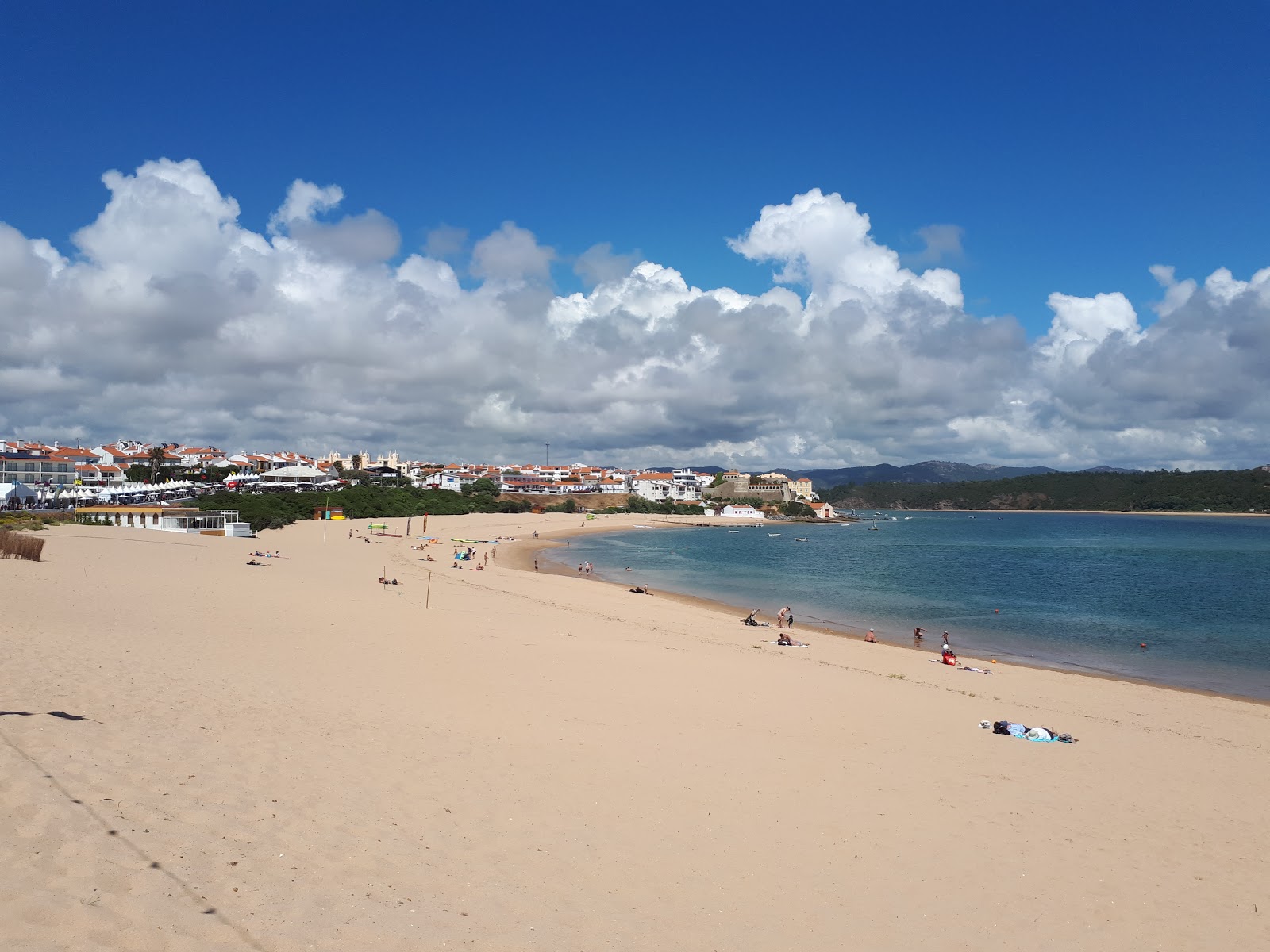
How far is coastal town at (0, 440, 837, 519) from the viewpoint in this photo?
71.9 meters

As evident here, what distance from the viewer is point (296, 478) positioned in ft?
312

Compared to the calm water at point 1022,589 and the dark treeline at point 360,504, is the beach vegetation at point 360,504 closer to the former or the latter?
the dark treeline at point 360,504

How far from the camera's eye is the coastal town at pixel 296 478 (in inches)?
2832

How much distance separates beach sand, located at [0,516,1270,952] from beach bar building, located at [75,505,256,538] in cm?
3238

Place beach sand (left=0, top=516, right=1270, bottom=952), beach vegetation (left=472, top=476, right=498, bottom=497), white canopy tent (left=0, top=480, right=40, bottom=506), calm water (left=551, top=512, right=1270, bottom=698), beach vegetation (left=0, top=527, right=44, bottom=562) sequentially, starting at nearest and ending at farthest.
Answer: beach sand (left=0, top=516, right=1270, bottom=952) → beach vegetation (left=0, top=527, right=44, bottom=562) → calm water (left=551, top=512, right=1270, bottom=698) → white canopy tent (left=0, top=480, right=40, bottom=506) → beach vegetation (left=472, top=476, right=498, bottom=497)

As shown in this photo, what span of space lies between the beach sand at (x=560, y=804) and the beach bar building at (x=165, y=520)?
106ft

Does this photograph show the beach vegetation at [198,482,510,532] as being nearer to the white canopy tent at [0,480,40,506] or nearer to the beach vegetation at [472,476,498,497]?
the beach vegetation at [472,476,498,497]

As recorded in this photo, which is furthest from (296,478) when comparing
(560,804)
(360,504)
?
(560,804)

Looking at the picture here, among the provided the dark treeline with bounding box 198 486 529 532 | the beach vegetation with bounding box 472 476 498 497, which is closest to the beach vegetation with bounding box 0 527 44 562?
the dark treeline with bounding box 198 486 529 532

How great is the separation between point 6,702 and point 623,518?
110 m

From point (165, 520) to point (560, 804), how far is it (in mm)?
46469

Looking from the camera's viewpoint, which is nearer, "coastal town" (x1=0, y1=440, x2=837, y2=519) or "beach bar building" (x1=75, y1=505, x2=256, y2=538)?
"beach bar building" (x1=75, y1=505, x2=256, y2=538)

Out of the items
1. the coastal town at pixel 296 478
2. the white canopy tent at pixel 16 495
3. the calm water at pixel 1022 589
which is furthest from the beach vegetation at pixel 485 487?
the white canopy tent at pixel 16 495

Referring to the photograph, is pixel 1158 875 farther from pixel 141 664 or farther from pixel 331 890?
pixel 141 664
